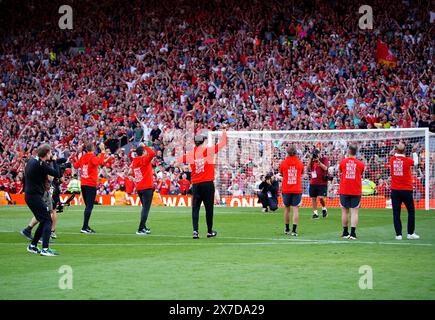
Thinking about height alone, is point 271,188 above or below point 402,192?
above

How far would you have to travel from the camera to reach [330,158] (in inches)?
1248

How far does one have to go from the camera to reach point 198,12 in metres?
43.7

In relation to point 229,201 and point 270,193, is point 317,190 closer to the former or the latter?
point 270,193

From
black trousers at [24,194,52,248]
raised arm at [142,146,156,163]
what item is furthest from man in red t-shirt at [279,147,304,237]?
black trousers at [24,194,52,248]

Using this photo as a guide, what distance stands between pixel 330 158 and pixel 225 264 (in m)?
19.4

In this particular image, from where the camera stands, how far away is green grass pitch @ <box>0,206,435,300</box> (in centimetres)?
1017

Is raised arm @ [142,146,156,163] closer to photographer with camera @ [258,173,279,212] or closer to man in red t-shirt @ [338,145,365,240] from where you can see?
man in red t-shirt @ [338,145,365,240]

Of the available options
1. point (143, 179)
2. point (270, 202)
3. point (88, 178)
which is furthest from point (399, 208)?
point (270, 202)

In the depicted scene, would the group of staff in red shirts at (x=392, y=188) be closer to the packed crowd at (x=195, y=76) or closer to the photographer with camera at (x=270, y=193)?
the photographer with camera at (x=270, y=193)

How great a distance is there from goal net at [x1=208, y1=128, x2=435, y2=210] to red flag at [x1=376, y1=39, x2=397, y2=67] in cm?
523

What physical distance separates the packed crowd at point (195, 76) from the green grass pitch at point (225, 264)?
529 inches

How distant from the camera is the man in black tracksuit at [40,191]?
47.1ft

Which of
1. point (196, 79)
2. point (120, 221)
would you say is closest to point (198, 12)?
point (196, 79)
